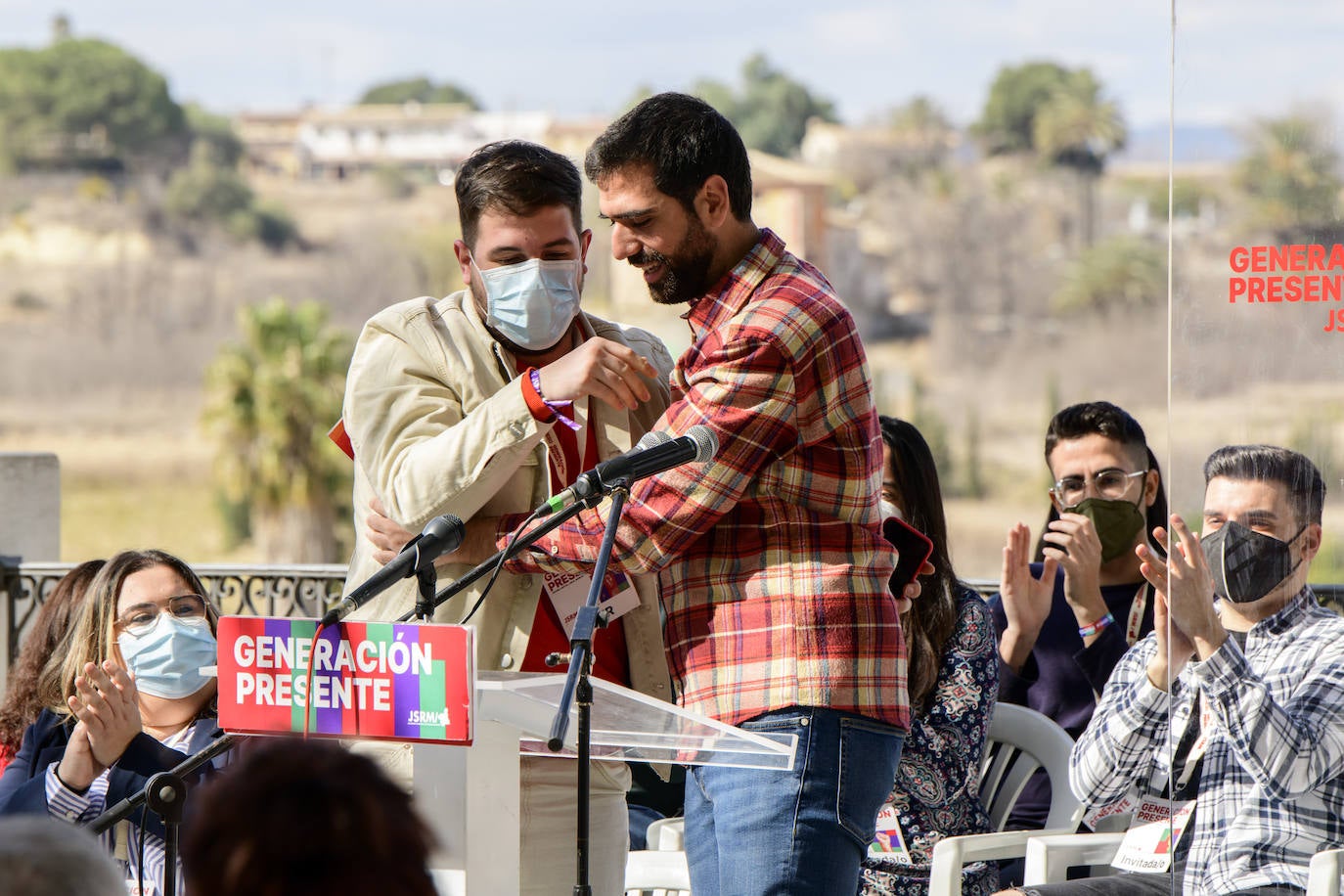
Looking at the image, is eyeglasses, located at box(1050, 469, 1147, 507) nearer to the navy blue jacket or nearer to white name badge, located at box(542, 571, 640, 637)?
white name badge, located at box(542, 571, 640, 637)

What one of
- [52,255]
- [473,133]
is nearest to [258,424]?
[52,255]

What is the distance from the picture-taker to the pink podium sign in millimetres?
2227

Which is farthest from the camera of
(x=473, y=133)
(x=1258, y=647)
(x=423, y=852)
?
(x=473, y=133)

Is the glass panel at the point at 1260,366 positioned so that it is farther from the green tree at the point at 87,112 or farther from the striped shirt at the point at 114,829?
the green tree at the point at 87,112

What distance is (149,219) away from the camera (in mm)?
56594

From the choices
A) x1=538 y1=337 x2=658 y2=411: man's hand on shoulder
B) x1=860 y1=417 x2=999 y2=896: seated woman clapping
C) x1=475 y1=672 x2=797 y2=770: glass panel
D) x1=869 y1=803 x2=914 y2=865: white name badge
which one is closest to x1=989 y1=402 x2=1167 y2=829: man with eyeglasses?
x1=860 y1=417 x2=999 y2=896: seated woman clapping

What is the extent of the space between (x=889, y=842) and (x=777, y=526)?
1426mm

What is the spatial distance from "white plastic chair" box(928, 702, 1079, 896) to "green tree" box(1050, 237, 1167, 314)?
156 ft

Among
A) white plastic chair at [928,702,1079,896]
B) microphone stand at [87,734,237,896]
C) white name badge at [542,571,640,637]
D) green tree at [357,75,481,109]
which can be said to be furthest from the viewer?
green tree at [357,75,481,109]

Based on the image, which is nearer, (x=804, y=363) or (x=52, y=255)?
(x=804, y=363)

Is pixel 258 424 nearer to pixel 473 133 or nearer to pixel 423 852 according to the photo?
pixel 423 852

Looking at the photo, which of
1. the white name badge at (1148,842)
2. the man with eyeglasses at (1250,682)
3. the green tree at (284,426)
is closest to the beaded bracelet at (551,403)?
the man with eyeglasses at (1250,682)

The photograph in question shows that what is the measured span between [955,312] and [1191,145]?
50797 mm

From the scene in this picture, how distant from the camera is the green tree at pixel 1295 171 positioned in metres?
2.90
